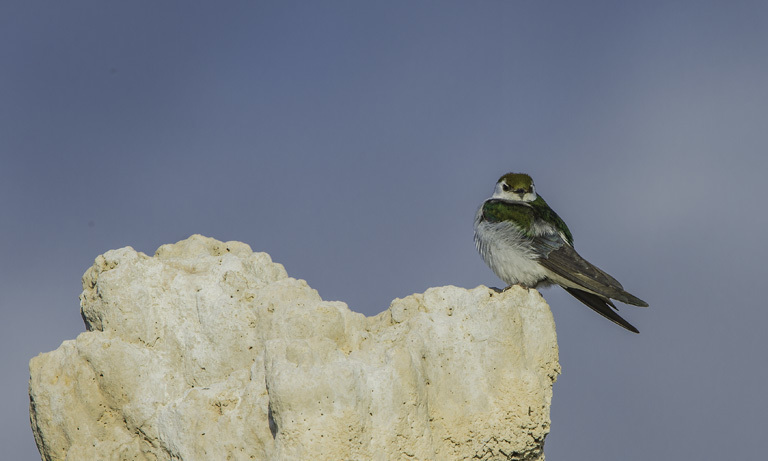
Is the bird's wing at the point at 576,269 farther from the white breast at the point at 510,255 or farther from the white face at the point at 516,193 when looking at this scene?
the white face at the point at 516,193

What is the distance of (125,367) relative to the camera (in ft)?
31.1

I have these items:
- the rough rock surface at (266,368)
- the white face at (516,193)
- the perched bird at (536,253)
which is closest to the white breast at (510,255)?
the perched bird at (536,253)

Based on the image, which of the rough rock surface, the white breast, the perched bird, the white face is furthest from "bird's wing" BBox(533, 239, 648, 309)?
the rough rock surface

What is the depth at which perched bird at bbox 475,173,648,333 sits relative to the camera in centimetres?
1146

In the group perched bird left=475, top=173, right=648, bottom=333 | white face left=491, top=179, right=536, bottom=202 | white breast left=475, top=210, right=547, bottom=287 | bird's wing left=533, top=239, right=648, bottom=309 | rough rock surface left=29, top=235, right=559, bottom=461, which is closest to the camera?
rough rock surface left=29, top=235, right=559, bottom=461

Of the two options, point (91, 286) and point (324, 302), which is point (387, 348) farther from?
point (91, 286)

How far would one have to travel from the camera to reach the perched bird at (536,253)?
1146 centimetres

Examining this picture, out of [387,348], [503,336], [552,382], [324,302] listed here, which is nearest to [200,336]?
[324,302]

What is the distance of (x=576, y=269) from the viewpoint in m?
11.5

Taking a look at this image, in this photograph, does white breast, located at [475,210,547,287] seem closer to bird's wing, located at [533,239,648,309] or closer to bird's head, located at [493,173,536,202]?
bird's wing, located at [533,239,648,309]

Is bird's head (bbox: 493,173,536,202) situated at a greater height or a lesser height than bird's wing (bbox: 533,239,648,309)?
greater

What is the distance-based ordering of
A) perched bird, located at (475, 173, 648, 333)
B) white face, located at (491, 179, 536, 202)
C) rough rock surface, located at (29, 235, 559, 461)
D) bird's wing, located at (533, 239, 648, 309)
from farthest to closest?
1. white face, located at (491, 179, 536, 202)
2. perched bird, located at (475, 173, 648, 333)
3. bird's wing, located at (533, 239, 648, 309)
4. rough rock surface, located at (29, 235, 559, 461)

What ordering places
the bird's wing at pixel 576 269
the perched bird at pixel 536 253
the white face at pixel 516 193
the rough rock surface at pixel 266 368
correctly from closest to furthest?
the rough rock surface at pixel 266 368 → the bird's wing at pixel 576 269 → the perched bird at pixel 536 253 → the white face at pixel 516 193

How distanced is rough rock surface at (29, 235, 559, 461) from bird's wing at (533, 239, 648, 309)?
5.18ft
